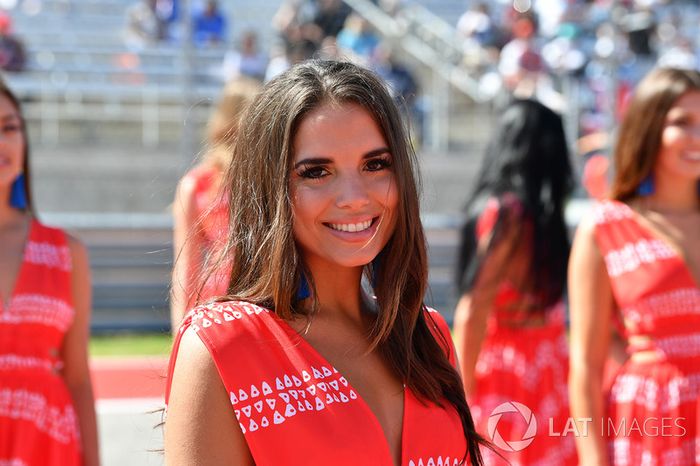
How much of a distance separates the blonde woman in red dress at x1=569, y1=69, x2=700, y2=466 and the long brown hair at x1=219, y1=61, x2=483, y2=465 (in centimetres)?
113

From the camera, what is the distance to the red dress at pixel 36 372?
3049 millimetres

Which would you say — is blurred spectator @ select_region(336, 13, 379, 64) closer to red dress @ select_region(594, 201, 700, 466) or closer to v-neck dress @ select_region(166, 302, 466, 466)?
red dress @ select_region(594, 201, 700, 466)

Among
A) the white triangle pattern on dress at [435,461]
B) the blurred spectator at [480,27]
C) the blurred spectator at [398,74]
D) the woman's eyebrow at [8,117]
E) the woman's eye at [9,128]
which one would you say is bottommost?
the white triangle pattern on dress at [435,461]

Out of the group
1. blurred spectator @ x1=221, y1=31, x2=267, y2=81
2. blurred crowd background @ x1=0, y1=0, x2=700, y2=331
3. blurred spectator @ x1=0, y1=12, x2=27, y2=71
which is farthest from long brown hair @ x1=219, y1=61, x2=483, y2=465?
blurred spectator @ x1=0, y1=12, x2=27, y2=71

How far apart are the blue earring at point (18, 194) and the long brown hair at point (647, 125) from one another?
6.34ft

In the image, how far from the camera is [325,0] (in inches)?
639

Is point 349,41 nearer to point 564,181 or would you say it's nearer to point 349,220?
point 564,181

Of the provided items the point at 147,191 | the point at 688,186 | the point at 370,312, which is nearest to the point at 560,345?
the point at 688,186

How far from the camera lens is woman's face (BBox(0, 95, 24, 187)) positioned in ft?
10.7

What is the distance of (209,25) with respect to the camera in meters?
15.9

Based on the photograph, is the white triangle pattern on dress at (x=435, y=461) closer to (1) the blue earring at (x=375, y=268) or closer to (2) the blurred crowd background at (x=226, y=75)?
(1) the blue earring at (x=375, y=268)

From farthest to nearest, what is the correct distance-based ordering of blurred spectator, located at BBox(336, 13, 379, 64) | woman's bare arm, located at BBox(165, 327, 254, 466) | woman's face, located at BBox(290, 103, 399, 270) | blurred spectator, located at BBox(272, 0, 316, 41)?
blurred spectator, located at BBox(336, 13, 379, 64) → blurred spectator, located at BBox(272, 0, 316, 41) → woman's face, located at BBox(290, 103, 399, 270) → woman's bare arm, located at BBox(165, 327, 254, 466)

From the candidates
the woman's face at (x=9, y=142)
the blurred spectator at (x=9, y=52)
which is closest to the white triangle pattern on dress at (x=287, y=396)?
the woman's face at (x=9, y=142)

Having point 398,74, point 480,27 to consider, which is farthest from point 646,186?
point 480,27
